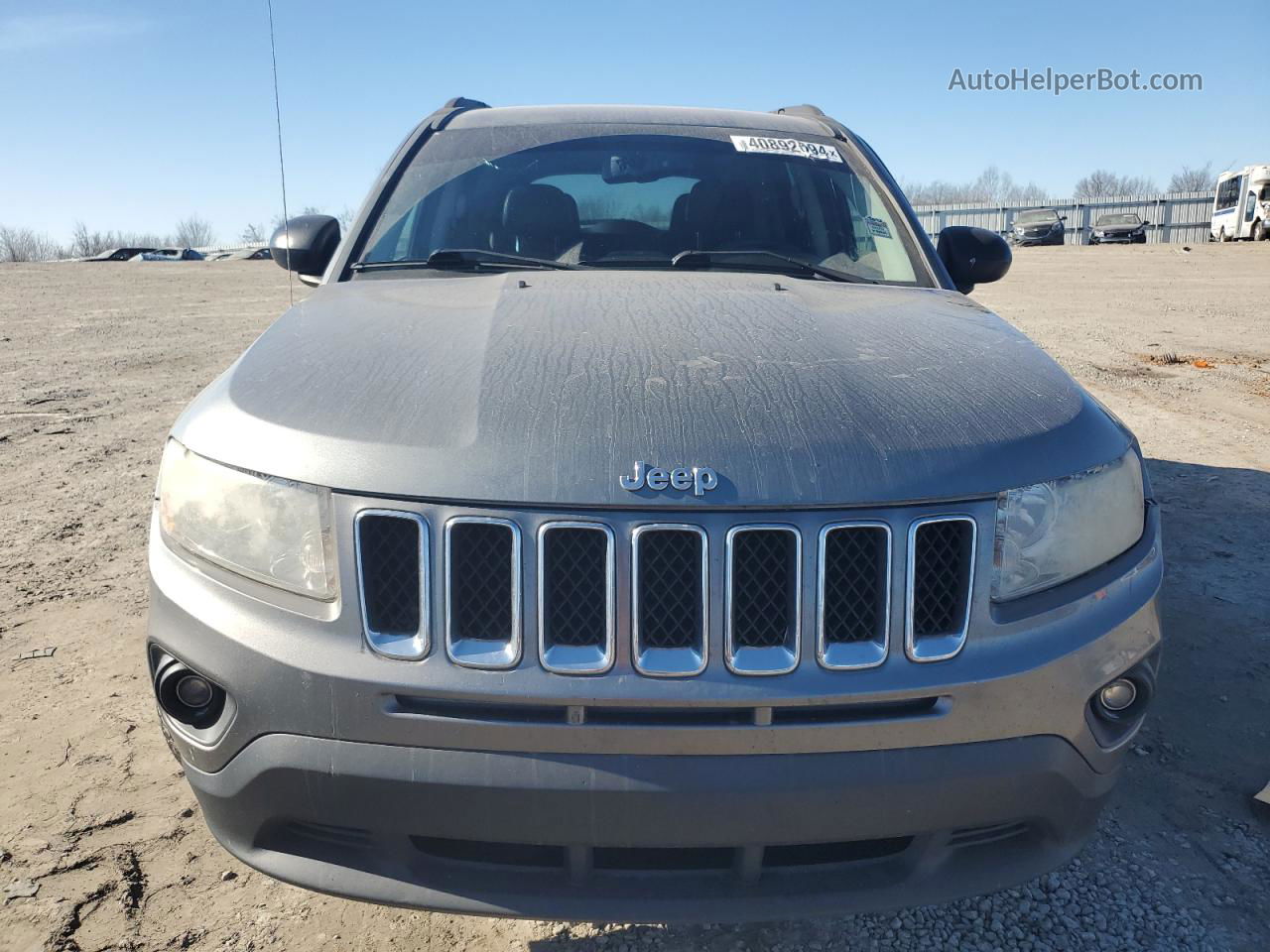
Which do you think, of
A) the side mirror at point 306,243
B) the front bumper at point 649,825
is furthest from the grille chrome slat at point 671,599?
the side mirror at point 306,243

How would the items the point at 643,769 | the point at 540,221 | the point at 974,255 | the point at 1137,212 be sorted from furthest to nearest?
the point at 1137,212, the point at 974,255, the point at 540,221, the point at 643,769

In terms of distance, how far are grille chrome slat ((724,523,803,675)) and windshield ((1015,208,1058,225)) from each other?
130ft

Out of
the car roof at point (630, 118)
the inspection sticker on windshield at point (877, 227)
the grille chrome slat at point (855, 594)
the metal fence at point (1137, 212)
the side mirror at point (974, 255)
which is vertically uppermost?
the car roof at point (630, 118)

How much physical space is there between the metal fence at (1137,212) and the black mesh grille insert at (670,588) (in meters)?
44.6

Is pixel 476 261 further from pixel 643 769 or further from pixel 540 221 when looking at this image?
pixel 643 769

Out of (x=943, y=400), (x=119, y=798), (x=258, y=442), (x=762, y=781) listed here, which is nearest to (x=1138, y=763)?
(x=943, y=400)

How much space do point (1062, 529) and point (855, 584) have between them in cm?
43

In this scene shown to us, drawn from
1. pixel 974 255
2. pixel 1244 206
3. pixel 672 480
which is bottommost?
pixel 1244 206

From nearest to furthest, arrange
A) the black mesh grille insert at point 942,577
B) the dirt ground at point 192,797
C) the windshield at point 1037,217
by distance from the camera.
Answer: the black mesh grille insert at point 942,577 → the dirt ground at point 192,797 → the windshield at point 1037,217

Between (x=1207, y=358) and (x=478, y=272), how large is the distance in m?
8.95

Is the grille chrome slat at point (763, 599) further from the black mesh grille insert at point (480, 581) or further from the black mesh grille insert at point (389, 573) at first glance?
the black mesh grille insert at point (389, 573)

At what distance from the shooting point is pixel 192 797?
2664 mm

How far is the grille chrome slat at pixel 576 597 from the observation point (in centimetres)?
161

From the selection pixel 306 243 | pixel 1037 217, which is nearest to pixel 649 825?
pixel 306 243
